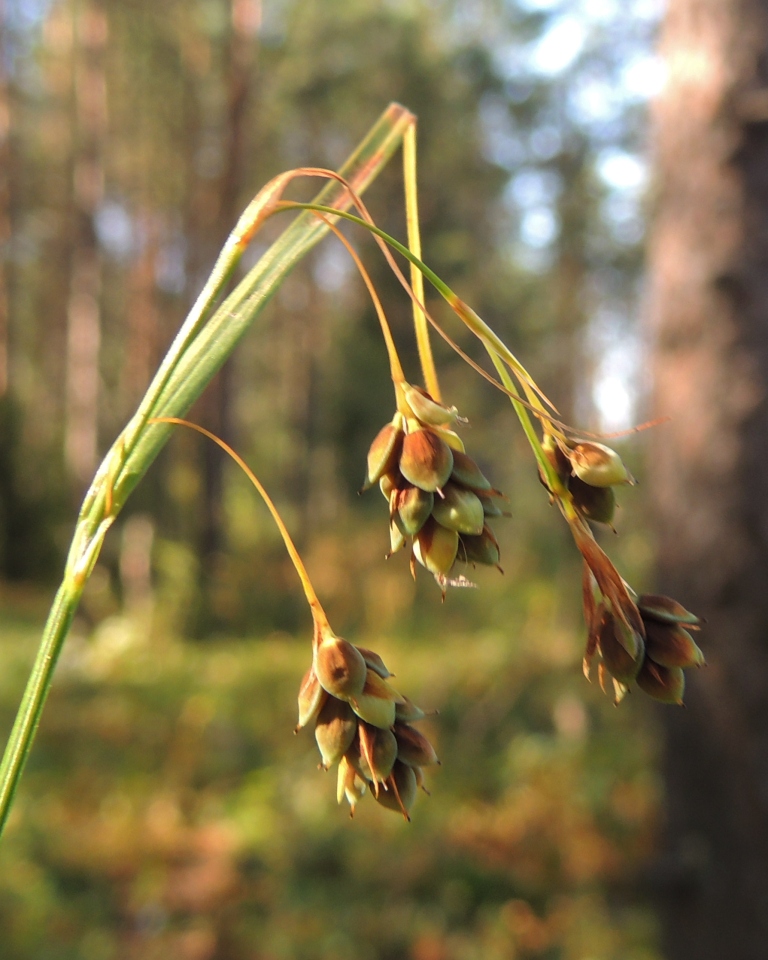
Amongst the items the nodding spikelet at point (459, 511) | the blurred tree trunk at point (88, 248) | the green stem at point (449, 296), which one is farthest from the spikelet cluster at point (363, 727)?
the blurred tree trunk at point (88, 248)

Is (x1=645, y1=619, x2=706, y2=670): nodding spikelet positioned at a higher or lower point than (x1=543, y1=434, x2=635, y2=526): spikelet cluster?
lower

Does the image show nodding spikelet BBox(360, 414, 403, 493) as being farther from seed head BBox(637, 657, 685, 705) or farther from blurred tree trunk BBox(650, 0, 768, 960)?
blurred tree trunk BBox(650, 0, 768, 960)

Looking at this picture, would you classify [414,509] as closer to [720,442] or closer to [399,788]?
[399,788]

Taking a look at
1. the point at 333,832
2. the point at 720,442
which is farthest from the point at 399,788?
the point at 333,832

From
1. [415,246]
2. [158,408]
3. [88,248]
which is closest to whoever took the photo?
[158,408]

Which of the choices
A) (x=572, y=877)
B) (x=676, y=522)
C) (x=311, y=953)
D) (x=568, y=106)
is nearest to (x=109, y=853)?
(x=311, y=953)

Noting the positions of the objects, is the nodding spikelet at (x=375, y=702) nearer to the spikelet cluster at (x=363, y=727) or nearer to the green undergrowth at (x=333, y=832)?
the spikelet cluster at (x=363, y=727)

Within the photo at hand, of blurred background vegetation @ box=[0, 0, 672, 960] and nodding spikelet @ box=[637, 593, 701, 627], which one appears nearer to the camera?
nodding spikelet @ box=[637, 593, 701, 627]

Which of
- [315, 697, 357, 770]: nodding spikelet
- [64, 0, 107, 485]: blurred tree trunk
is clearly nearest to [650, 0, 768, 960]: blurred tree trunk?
[315, 697, 357, 770]: nodding spikelet
